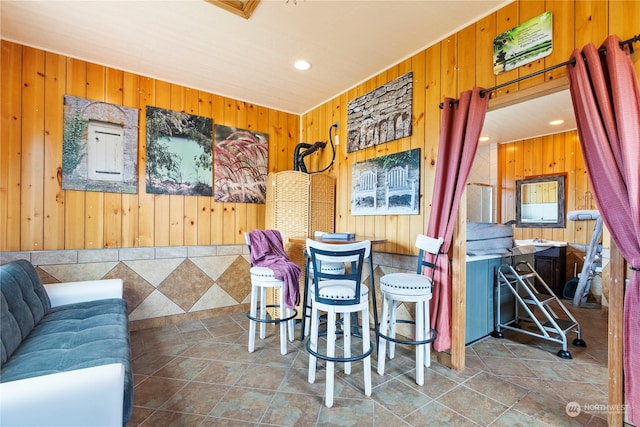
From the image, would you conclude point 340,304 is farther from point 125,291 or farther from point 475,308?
point 125,291

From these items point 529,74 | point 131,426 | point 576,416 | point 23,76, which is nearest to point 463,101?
point 529,74

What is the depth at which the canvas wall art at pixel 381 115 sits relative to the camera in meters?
2.77

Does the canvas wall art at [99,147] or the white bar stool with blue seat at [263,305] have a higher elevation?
the canvas wall art at [99,147]

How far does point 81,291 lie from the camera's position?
2443 mm

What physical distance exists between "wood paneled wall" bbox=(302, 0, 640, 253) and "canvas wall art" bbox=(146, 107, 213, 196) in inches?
55.2

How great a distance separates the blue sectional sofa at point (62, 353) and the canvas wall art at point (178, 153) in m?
1.18

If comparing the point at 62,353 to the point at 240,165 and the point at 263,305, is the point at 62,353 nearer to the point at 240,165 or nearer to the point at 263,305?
the point at 263,305

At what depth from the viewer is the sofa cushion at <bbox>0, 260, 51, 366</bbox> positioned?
61.7 inches

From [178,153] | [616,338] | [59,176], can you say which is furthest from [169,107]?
[616,338]

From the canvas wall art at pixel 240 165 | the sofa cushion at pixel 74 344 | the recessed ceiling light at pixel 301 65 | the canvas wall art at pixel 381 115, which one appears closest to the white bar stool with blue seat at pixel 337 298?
the sofa cushion at pixel 74 344

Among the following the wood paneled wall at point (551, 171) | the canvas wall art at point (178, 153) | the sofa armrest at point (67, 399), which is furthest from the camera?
the wood paneled wall at point (551, 171)

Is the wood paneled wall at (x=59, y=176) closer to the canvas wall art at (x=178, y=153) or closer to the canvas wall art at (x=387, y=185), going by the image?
the canvas wall art at (x=178, y=153)

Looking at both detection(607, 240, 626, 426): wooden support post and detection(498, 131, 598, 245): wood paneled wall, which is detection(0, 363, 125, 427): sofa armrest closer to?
detection(607, 240, 626, 426): wooden support post

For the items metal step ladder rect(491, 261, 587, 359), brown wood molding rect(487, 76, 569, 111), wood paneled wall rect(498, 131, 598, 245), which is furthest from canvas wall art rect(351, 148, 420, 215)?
wood paneled wall rect(498, 131, 598, 245)
